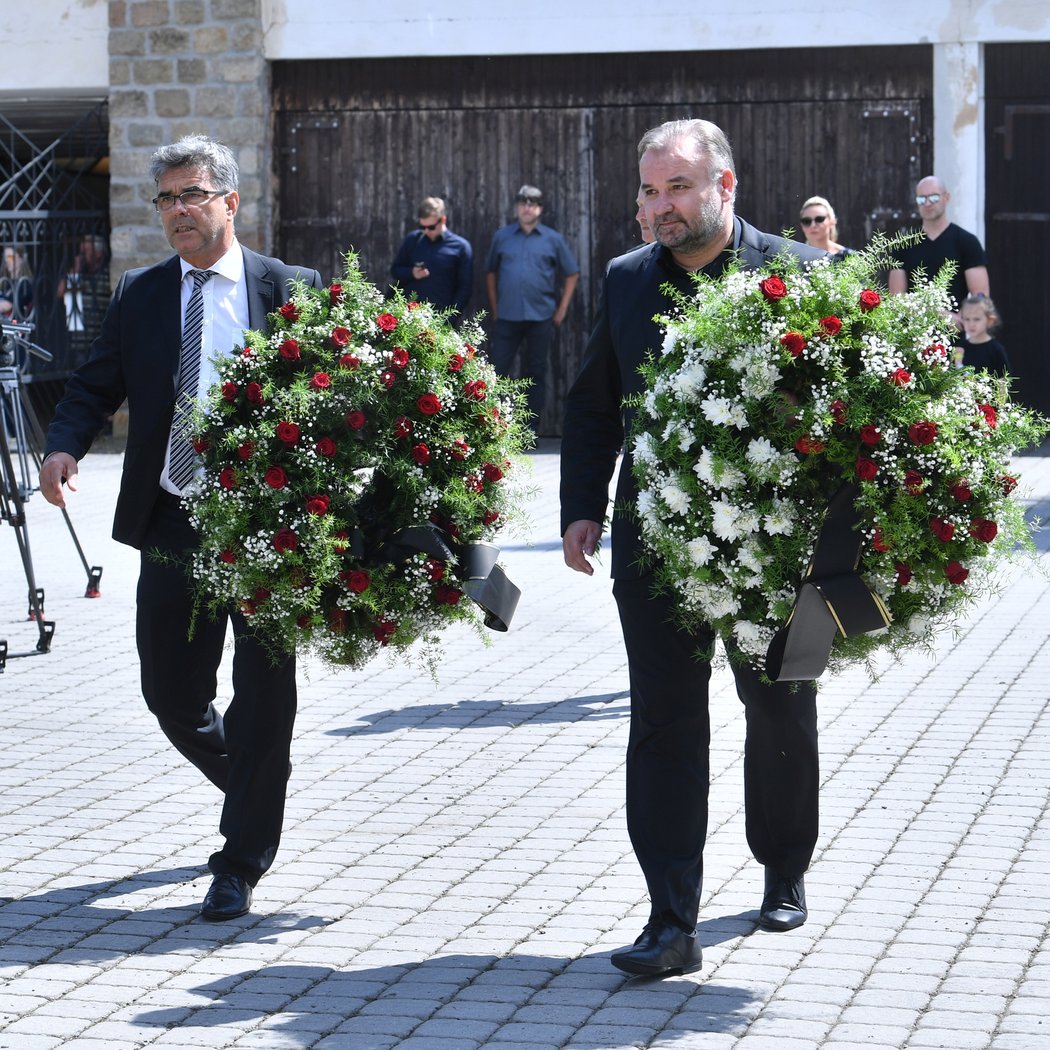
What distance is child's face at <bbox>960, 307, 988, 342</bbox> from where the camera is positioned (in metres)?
13.1

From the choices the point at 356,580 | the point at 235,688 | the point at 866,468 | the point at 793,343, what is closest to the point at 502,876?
the point at 235,688

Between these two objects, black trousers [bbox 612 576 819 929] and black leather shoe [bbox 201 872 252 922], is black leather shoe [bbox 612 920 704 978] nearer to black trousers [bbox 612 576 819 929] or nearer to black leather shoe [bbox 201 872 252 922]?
black trousers [bbox 612 576 819 929]

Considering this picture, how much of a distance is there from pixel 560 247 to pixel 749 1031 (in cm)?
1285

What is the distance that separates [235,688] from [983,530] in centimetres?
204

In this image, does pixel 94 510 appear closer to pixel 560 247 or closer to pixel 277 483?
pixel 560 247

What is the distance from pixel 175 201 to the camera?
532 cm

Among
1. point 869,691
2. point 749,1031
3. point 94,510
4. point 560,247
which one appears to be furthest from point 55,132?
point 749,1031

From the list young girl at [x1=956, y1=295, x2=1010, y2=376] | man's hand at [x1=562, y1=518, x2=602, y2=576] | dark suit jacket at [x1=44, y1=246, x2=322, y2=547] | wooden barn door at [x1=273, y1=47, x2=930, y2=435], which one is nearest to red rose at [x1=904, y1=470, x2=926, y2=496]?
man's hand at [x1=562, y1=518, x2=602, y2=576]

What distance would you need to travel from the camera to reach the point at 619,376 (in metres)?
5.09

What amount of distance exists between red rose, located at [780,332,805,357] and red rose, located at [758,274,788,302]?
119mm

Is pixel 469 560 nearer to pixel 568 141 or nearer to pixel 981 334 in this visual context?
pixel 981 334

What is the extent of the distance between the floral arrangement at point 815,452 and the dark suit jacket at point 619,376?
10.1 inches

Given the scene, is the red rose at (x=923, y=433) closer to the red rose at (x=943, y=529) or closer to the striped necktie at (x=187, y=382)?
the red rose at (x=943, y=529)

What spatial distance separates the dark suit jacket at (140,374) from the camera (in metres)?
5.30
